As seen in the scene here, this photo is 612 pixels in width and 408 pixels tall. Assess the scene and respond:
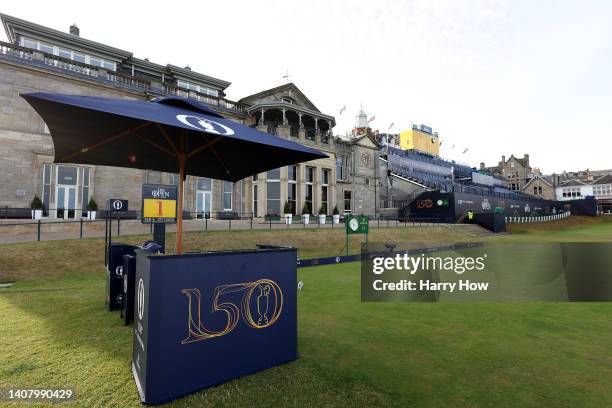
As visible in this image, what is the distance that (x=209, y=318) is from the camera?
3.42m

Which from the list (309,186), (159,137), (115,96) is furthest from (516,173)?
(159,137)

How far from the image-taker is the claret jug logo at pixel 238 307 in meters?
3.32

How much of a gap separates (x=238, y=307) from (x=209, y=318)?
37 centimetres

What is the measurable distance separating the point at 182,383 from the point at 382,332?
136 inches

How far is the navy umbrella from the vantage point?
11.2 ft

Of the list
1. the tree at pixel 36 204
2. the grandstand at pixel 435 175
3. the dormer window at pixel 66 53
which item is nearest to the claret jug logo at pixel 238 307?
the tree at pixel 36 204

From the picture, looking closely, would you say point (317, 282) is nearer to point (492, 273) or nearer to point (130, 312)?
point (492, 273)

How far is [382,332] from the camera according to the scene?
537 cm

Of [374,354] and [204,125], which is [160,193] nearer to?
[204,125]

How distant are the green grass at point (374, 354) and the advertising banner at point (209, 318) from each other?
8.5 inches

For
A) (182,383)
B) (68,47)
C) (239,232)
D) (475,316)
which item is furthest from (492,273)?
(68,47)

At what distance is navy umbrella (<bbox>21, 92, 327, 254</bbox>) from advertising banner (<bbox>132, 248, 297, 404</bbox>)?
1087 millimetres

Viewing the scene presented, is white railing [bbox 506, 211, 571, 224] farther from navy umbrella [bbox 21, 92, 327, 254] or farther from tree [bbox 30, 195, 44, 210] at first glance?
tree [bbox 30, 195, 44, 210]

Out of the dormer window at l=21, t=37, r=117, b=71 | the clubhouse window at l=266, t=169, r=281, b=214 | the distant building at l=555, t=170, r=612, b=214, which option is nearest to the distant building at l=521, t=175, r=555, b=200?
the distant building at l=555, t=170, r=612, b=214
